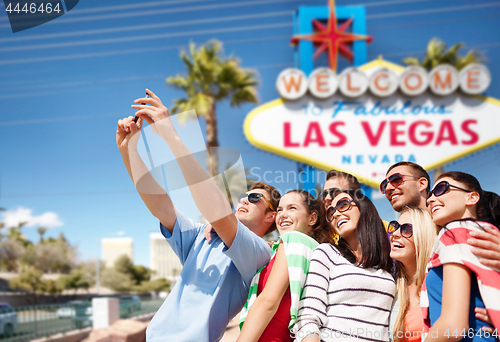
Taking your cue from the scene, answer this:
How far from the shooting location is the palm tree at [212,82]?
17.9 m

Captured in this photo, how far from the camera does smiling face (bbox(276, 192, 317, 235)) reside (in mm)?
2492

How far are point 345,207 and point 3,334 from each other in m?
11.5

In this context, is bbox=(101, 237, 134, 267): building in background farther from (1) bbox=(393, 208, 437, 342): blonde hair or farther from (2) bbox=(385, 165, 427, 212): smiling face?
(1) bbox=(393, 208, 437, 342): blonde hair

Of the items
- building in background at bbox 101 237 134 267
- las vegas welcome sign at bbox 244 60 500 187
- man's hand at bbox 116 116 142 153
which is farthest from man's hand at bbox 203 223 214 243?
building in background at bbox 101 237 134 267

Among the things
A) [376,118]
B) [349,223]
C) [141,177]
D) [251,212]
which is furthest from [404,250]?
[376,118]

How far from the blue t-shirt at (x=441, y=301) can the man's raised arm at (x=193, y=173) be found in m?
0.97

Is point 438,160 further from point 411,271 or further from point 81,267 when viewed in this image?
point 81,267

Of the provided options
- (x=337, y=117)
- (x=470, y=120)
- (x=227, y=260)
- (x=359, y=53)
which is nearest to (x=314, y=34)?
(x=359, y=53)

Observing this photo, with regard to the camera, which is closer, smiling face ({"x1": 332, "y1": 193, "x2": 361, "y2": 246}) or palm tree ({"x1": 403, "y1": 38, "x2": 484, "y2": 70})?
smiling face ({"x1": 332, "y1": 193, "x2": 361, "y2": 246})

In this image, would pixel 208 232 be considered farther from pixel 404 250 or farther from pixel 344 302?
pixel 404 250

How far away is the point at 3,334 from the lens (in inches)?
409

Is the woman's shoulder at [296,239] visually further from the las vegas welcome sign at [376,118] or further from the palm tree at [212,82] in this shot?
the palm tree at [212,82]

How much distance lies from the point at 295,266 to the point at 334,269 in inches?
8.8

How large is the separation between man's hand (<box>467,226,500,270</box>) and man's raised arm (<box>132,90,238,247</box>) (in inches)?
42.1
